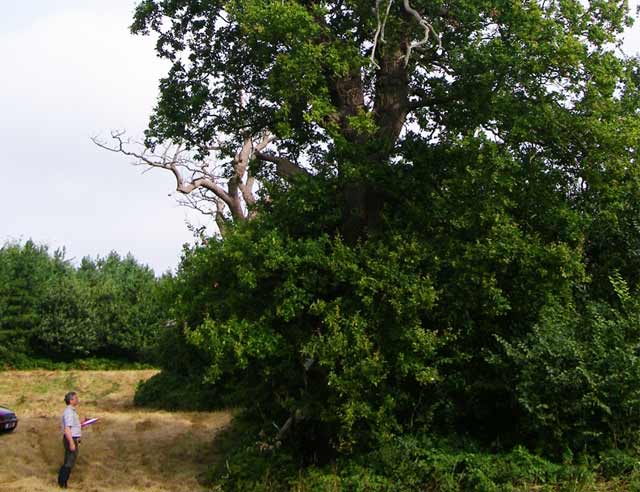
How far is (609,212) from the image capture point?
12.8 metres

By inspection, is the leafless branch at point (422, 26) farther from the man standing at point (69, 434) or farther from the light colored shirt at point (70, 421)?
the light colored shirt at point (70, 421)

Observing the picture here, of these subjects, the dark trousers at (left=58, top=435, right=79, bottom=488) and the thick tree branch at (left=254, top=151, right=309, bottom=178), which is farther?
the thick tree branch at (left=254, top=151, right=309, bottom=178)

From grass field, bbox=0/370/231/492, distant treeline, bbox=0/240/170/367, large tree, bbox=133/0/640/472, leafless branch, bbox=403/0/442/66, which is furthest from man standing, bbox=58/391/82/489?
distant treeline, bbox=0/240/170/367

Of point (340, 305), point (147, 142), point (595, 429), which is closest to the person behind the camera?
point (595, 429)

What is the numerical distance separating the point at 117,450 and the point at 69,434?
379cm

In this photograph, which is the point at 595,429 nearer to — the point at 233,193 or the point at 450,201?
the point at 450,201

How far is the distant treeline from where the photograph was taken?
42875 millimetres

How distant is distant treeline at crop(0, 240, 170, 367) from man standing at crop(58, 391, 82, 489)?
28.2 m

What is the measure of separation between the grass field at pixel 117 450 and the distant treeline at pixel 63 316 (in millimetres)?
18474

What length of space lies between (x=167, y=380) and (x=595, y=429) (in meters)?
16.7

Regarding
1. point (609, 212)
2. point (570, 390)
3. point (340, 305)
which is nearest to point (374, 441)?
point (340, 305)

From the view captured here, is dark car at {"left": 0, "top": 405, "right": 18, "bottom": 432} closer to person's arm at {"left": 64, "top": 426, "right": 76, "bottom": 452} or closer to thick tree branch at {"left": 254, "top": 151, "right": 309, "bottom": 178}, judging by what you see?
person's arm at {"left": 64, "top": 426, "right": 76, "bottom": 452}

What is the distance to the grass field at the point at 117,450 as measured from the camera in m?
14.1

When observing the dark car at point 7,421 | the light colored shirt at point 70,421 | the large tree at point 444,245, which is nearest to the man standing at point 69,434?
the light colored shirt at point 70,421
